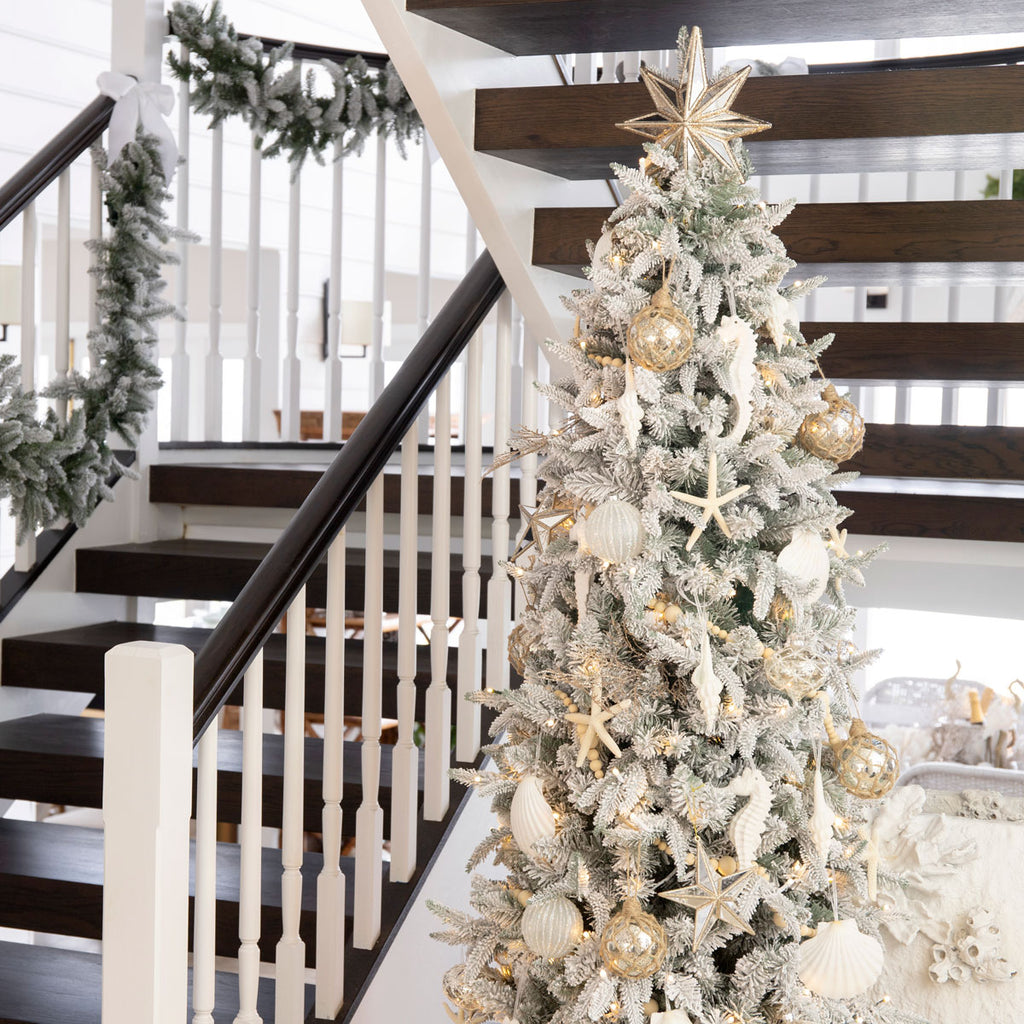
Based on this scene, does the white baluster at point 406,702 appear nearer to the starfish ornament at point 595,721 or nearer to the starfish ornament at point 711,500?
the starfish ornament at point 595,721

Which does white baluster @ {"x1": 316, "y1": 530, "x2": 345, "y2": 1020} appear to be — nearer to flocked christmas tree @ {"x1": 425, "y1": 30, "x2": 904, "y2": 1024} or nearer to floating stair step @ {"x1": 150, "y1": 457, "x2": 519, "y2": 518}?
flocked christmas tree @ {"x1": 425, "y1": 30, "x2": 904, "y2": 1024}

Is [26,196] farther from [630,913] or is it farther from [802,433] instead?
[630,913]

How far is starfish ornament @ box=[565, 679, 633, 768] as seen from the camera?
1496mm

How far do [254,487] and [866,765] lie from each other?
6.62ft

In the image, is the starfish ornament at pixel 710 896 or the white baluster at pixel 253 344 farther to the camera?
the white baluster at pixel 253 344

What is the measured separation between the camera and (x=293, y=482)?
3.03 metres

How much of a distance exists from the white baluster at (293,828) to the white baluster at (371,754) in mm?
165

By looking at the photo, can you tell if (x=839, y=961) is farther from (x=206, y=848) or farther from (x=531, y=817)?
(x=206, y=848)

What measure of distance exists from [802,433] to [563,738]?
532 millimetres

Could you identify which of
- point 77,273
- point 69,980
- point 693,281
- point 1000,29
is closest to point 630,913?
point 693,281

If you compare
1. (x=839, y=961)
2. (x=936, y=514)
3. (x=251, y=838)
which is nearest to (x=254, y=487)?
(x=251, y=838)

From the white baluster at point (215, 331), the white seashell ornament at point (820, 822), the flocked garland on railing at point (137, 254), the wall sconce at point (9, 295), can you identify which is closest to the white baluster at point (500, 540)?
the white seashell ornament at point (820, 822)

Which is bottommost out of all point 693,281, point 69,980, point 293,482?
point 69,980

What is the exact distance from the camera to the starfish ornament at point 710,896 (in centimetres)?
142
